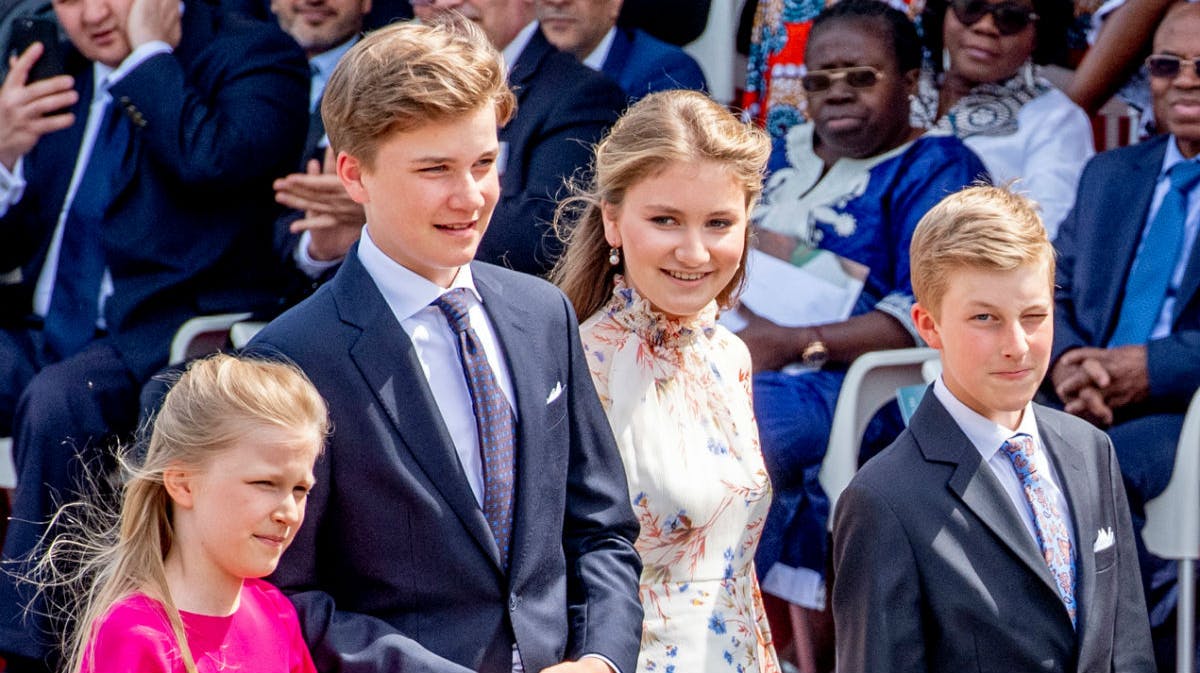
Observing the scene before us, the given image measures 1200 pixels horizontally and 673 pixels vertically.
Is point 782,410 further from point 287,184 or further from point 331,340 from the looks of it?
point 331,340

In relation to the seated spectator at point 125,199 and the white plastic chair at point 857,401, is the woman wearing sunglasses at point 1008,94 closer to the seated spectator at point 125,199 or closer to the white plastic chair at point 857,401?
the white plastic chair at point 857,401

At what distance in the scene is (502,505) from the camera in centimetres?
224

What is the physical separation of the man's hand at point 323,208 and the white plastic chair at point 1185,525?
220 centimetres

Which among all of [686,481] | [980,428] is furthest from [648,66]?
[980,428]

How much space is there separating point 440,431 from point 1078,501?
95 cm

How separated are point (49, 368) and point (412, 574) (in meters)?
2.79

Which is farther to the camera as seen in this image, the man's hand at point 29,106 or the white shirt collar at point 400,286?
the man's hand at point 29,106

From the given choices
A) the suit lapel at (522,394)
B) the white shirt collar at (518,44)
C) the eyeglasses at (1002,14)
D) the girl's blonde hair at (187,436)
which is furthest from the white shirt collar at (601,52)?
the girl's blonde hair at (187,436)

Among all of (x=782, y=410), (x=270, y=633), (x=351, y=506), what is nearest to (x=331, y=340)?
(x=351, y=506)

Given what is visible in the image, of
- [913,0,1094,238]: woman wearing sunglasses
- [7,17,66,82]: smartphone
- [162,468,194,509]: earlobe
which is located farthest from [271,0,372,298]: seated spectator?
[162,468,194,509]: earlobe

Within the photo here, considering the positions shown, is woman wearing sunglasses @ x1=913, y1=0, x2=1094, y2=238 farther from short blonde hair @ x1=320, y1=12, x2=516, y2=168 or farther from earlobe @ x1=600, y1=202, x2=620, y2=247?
short blonde hair @ x1=320, y1=12, x2=516, y2=168

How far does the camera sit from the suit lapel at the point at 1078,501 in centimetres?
235

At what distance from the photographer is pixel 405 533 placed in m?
2.18

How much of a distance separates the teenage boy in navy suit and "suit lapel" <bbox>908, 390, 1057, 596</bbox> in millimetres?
471
